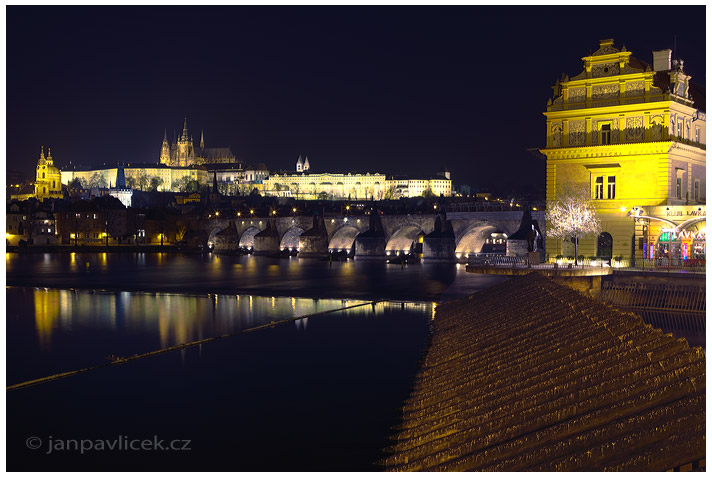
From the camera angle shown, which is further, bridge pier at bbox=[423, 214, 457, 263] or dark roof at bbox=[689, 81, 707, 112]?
bridge pier at bbox=[423, 214, 457, 263]

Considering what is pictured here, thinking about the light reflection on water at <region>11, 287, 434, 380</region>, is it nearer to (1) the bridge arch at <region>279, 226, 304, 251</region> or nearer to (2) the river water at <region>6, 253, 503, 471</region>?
(2) the river water at <region>6, 253, 503, 471</region>

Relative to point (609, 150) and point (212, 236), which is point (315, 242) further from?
point (609, 150)

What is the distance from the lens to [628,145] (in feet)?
113

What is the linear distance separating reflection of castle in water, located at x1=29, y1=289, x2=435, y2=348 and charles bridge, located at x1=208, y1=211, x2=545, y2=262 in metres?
25.3

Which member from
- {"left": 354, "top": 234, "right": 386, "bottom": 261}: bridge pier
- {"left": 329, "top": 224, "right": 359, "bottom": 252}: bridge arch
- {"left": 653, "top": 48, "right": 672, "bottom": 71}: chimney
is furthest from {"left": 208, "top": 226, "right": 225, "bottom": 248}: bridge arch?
{"left": 653, "top": 48, "right": 672, "bottom": 71}: chimney

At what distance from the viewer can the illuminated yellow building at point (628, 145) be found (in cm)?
3381

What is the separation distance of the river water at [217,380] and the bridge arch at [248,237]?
69887 mm

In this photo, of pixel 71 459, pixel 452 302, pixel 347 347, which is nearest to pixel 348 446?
pixel 71 459

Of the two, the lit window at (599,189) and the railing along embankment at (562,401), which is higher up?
the lit window at (599,189)

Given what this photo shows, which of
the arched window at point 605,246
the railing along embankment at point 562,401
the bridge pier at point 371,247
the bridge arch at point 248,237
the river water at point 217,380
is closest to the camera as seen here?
the railing along embankment at point 562,401

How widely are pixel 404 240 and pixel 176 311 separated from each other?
198ft

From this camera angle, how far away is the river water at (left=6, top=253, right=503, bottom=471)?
14055 mm

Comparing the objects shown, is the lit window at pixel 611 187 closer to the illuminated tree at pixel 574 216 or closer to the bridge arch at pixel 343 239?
the illuminated tree at pixel 574 216

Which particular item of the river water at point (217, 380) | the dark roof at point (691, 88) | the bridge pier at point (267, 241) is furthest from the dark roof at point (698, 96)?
the bridge pier at point (267, 241)
